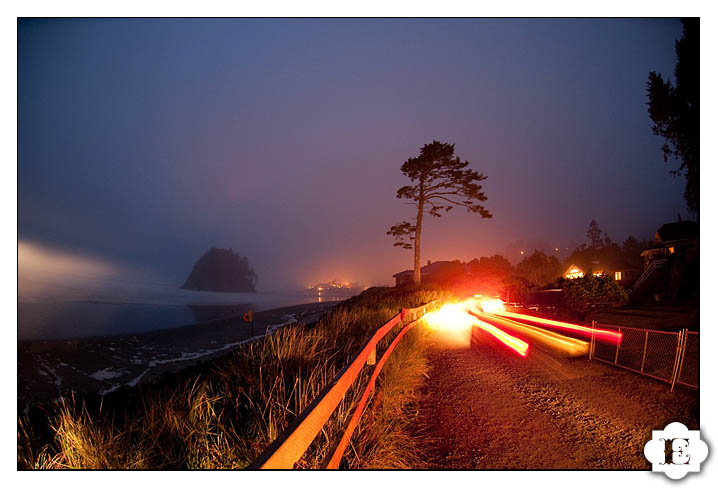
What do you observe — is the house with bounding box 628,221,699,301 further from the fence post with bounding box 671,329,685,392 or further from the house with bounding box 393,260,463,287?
the house with bounding box 393,260,463,287

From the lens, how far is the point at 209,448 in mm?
3174

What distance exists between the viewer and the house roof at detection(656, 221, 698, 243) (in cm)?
3065

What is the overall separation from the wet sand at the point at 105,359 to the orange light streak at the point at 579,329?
30.9 ft

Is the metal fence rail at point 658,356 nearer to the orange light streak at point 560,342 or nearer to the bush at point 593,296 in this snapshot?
the orange light streak at point 560,342

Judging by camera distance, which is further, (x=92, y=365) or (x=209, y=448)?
(x=92, y=365)

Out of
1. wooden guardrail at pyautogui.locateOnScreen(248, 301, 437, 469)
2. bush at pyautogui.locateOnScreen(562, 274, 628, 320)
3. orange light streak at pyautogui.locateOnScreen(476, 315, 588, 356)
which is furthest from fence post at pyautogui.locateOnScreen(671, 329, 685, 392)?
bush at pyautogui.locateOnScreen(562, 274, 628, 320)

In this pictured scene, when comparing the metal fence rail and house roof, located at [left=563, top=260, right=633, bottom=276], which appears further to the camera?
house roof, located at [left=563, top=260, right=633, bottom=276]

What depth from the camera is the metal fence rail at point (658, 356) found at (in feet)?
19.6

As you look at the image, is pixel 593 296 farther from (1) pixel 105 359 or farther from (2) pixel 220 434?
(1) pixel 105 359

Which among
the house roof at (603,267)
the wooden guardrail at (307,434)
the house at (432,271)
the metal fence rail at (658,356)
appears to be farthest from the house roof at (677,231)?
the wooden guardrail at (307,434)

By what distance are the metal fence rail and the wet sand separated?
9977 mm

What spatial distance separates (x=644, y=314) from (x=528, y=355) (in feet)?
37.7
